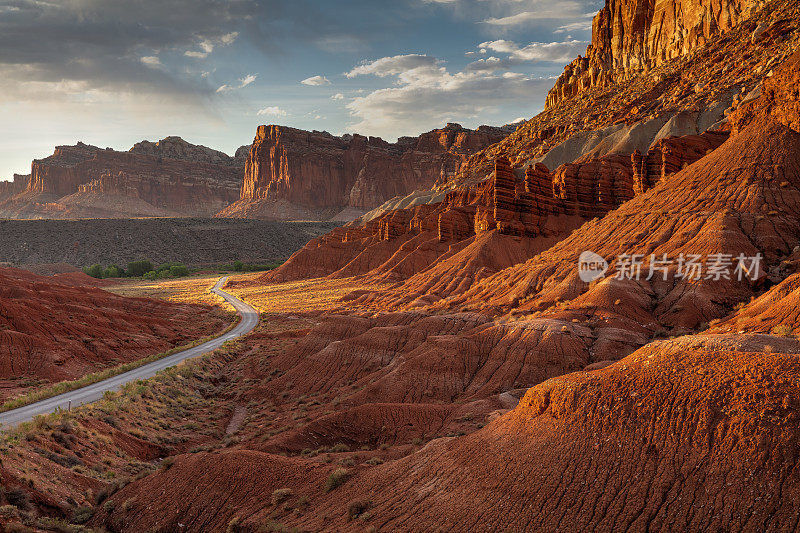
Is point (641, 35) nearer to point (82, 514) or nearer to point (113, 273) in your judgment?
point (82, 514)

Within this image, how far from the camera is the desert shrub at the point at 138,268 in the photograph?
122 m

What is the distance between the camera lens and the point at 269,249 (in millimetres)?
156875

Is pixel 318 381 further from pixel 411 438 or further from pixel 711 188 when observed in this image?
pixel 711 188

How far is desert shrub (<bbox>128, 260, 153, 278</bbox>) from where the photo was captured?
122 m

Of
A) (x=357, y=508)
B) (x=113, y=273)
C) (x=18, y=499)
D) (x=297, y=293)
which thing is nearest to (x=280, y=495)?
(x=357, y=508)

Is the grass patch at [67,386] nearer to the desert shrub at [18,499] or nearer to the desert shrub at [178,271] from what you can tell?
the desert shrub at [18,499]

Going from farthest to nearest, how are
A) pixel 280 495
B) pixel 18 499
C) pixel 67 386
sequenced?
pixel 67 386 → pixel 18 499 → pixel 280 495

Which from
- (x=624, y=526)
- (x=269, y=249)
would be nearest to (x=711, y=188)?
(x=624, y=526)

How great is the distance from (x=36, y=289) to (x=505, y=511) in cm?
5820

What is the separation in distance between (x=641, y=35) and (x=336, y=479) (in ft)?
399

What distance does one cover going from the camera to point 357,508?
33.7ft

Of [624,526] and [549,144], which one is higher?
[549,144]

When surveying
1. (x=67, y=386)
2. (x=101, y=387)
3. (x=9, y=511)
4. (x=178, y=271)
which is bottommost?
(x=101, y=387)

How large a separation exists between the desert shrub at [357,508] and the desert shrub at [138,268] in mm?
129171
